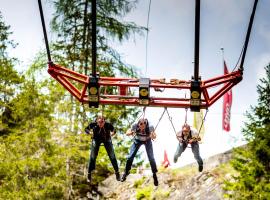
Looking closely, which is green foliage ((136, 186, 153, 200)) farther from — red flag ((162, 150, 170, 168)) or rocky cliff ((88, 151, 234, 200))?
red flag ((162, 150, 170, 168))

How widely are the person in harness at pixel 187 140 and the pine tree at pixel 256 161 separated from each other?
616 cm

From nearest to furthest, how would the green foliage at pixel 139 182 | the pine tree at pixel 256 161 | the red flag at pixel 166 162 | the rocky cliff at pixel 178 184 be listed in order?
1. the pine tree at pixel 256 161
2. the rocky cliff at pixel 178 184
3. the green foliage at pixel 139 182
4. the red flag at pixel 166 162

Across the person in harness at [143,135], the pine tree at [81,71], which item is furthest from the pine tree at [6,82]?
the person in harness at [143,135]

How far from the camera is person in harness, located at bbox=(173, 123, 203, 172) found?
42.5ft

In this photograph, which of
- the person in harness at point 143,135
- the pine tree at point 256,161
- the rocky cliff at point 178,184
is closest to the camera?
the person in harness at point 143,135

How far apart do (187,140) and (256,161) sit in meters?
7.11

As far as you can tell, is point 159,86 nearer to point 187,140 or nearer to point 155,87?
point 155,87

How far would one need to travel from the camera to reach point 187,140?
13.1 metres

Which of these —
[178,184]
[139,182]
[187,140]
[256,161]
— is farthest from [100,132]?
[139,182]

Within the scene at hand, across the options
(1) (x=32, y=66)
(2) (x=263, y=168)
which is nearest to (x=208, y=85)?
(2) (x=263, y=168)

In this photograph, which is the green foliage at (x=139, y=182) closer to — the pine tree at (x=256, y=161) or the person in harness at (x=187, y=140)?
the pine tree at (x=256, y=161)

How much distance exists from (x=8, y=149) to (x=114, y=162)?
32.2 feet

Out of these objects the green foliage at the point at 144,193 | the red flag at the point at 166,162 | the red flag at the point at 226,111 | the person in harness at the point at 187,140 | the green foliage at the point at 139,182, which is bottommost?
the green foliage at the point at 144,193

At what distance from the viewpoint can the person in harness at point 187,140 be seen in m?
12.9
